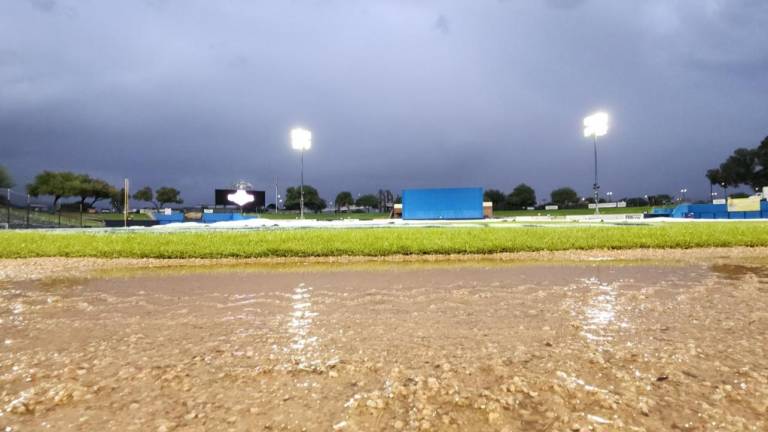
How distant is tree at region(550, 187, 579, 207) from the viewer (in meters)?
125

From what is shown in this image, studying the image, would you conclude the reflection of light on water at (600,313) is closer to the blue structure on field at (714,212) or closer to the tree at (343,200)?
the blue structure on field at (714,212)

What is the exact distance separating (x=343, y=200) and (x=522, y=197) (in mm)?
57269

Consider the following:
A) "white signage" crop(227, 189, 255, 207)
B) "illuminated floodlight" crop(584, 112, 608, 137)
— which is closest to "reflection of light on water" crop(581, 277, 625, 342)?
"illuminated floodlight" crop(584, 112, 608, 137)

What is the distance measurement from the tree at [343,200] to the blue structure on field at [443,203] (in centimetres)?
7933

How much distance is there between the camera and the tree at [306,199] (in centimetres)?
11700

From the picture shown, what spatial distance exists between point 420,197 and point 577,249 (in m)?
38.2

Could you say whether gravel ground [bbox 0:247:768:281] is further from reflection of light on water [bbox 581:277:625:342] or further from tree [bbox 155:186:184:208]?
tree [bbox 155:186:184:208]

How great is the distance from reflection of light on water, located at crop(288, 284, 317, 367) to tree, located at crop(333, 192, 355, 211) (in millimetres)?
123661

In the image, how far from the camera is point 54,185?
224 feet

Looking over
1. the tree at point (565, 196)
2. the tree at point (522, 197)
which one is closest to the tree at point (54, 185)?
the tree at point (522, 197)

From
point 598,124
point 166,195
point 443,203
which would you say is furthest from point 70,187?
point 598,124

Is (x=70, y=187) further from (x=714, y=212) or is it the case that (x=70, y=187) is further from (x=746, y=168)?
(x=746, y=168)

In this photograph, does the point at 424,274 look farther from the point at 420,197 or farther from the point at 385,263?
the point at 420,197

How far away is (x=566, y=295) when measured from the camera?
6078mm
